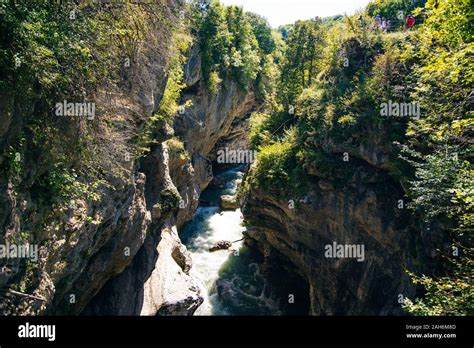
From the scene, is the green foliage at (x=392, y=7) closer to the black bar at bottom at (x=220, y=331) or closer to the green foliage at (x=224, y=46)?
the green foliage at (x=224, y=46)

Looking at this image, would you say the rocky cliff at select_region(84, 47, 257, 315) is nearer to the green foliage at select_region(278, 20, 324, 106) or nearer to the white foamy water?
the white foamy water

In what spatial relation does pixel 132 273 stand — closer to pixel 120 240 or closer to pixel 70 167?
pixel 120 240

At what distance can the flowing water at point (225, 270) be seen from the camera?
2164 cm

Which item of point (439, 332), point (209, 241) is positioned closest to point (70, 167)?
point (439, 332)

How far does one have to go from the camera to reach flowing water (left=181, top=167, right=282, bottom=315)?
21.6 metres

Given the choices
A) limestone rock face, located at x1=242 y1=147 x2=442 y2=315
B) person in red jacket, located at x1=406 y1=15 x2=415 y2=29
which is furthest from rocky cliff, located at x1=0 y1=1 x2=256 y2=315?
person in red jacket, located at x1=406 y1=15 x2=415 y2=29

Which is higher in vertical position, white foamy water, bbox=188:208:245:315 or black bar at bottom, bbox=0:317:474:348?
black bar at bottom, bbox=0:317:474:348

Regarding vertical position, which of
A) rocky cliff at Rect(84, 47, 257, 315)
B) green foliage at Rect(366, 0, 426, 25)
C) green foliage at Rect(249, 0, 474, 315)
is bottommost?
rocky cliff at Rect(84, 47, 257, 315)

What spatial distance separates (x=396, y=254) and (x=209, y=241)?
15.8m

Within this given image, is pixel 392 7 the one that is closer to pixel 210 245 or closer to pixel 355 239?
pixel 355 239

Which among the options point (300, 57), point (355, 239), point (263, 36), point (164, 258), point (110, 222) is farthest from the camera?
point (263, 36)

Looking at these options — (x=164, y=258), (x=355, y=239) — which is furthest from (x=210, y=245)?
(x=355, y=239)

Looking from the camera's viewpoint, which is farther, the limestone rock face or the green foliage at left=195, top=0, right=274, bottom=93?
the green foliage at left=195, top=0, right=274, bottom=93

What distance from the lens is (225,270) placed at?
81.1 feet
